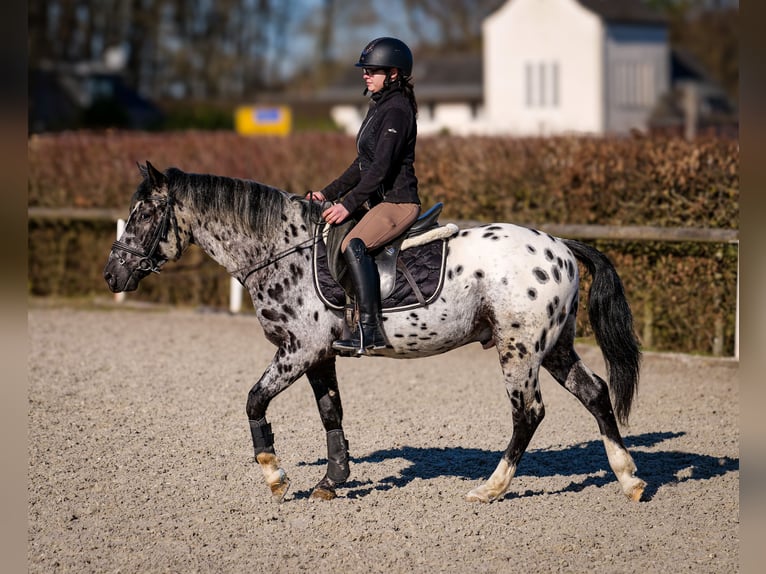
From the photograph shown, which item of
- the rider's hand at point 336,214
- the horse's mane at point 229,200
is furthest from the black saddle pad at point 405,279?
the horse's mane at point 229,200

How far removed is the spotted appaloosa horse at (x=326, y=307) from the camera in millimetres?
6082

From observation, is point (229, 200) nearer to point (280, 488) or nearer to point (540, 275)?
point (280, 488)

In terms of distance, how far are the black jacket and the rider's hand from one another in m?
0.03

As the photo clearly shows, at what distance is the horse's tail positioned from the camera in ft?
21.4

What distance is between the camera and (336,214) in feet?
19.7

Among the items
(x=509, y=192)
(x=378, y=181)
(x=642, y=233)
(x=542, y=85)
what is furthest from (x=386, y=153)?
(x=542, y=85)

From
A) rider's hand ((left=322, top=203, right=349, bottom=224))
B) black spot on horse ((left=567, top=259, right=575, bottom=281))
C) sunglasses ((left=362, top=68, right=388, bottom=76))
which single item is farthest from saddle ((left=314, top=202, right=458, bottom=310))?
sunglasses ((left=362, top=68, right=388, bottom=76))

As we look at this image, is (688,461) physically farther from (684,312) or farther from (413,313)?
(684,312)

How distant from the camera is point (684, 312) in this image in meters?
11.2

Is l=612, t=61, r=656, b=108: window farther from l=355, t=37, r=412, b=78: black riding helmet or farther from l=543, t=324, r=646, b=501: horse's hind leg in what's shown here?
l=355, t=37, r=412, b=78: black riding helmet

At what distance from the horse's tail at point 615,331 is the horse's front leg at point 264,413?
185cm

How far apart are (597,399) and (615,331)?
1.51 ft
